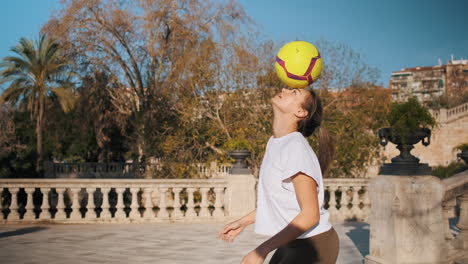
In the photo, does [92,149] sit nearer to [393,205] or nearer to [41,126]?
[41,126]

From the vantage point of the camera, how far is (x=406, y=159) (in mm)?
6438

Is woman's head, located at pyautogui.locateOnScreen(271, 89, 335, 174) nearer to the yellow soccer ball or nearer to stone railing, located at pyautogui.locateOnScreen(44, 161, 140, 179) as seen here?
the yellow soccer ball

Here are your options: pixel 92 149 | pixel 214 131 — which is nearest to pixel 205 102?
pixel 214 131

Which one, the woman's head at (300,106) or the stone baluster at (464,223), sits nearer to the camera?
the woman's head at (300,106)

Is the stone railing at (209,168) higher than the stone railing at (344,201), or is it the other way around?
the stone railing at (209,168)

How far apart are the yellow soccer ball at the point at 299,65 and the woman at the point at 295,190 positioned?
8cm

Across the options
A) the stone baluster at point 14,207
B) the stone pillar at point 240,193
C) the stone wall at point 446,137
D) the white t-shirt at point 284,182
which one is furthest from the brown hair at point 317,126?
the stone wall at point 446,137

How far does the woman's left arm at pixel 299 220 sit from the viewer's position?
2045 millimetres

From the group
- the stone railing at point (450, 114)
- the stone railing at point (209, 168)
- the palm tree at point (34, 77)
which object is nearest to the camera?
the stone railing at point (209, 168)

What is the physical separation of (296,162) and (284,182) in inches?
6.4

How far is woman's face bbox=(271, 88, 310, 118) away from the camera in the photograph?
248 cm

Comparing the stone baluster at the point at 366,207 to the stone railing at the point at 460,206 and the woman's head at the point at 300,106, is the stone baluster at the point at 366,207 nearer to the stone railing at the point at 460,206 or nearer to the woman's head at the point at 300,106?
the stone railing at the point at 460,206

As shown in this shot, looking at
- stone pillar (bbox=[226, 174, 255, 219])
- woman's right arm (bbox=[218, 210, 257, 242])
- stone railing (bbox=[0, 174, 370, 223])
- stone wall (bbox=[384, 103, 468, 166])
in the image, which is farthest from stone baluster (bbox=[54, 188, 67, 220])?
stone wall (bbox=[384, 103, 468, 166])

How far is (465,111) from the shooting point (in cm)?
4400
